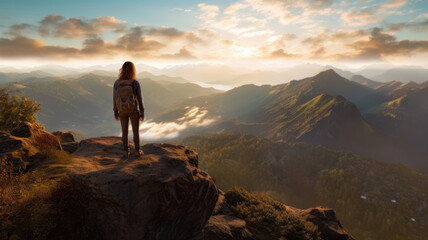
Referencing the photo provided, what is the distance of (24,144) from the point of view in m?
9.95

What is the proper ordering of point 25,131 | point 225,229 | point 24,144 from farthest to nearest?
point 225,229, point 25,131, point 24,144

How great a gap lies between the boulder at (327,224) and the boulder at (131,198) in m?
14.5

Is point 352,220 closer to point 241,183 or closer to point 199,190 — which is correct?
point 241,183

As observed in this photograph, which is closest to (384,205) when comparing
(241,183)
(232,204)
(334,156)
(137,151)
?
(334,156)

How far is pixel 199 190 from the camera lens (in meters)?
10.8

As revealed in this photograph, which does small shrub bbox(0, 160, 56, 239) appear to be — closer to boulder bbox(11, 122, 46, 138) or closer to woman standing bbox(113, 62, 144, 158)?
woman standing bbox(113, 62, 144, 158)

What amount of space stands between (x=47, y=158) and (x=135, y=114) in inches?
194

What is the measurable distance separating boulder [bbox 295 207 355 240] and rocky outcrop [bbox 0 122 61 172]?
71.7ft

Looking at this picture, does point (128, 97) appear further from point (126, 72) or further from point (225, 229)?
point (225, 229)

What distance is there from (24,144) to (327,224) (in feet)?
78.9

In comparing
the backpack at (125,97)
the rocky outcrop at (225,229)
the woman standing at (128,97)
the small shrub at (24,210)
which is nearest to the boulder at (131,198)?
the small shrub at (24,210)

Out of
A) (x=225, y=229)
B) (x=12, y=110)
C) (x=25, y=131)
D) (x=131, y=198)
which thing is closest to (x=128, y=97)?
(x=131, y=198)

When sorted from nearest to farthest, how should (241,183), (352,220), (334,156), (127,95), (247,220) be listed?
(127,95), (247,220), (352,220), (241,183), (334,156)

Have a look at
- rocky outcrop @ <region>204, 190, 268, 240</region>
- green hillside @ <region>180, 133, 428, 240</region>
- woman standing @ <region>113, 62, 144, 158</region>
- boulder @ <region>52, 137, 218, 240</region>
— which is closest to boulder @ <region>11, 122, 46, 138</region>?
boulder @ <region>52, 137, 218, 240</region>
